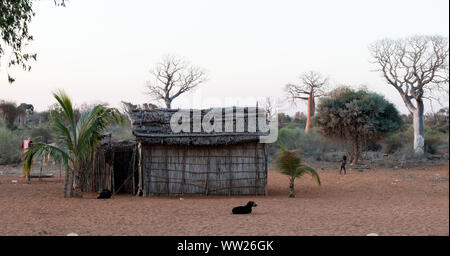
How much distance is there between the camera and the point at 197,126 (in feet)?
46.0

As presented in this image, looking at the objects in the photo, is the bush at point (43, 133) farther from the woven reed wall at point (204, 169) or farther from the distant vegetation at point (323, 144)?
the woven reed wall at point (204, 169)

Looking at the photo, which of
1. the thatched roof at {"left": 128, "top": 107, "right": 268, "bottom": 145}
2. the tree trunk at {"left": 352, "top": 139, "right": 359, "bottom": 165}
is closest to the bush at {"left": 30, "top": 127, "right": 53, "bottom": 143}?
the tree trunk at {"left": 352, "top": 139, "right": 359, "bottom": 165}

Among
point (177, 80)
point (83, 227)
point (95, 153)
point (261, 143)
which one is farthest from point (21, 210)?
point (177, 80)

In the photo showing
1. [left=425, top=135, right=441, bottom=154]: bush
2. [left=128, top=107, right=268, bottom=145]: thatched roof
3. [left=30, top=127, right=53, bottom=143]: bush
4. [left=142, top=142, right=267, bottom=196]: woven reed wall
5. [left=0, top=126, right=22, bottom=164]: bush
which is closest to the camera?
[left=128, top=107, right=268, bottom=145]: thatched roof

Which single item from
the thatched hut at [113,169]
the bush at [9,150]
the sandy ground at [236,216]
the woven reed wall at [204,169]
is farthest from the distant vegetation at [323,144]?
the woven reed wall at [204,169]

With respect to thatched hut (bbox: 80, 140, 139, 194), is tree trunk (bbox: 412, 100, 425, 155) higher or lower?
higher

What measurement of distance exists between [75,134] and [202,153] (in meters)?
3.75

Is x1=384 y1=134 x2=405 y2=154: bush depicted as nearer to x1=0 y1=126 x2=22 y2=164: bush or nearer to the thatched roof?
the thatched roof

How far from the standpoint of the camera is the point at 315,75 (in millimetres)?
42875

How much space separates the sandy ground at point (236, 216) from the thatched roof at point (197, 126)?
68.9 inches

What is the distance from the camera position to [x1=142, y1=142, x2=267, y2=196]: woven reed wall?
14.1 meters

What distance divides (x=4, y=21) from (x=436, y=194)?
43.6 feet

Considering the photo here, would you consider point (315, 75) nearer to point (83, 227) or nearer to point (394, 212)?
point (394, 212)

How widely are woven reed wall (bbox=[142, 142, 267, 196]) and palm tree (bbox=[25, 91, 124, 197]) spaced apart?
58.1 inches
